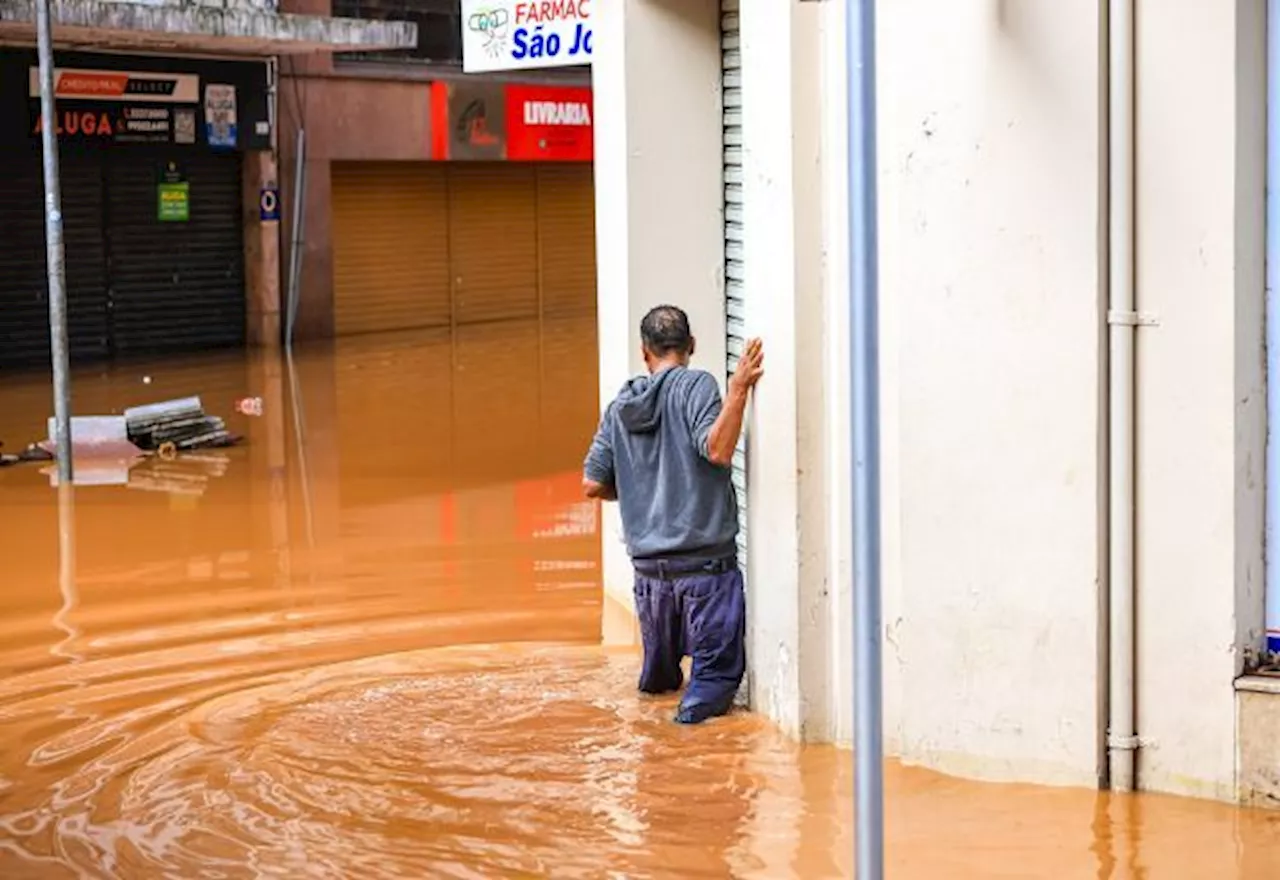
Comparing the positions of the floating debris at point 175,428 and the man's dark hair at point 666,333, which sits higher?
the man's dark hair at point 666,333

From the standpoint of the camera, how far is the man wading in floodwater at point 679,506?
7953mm

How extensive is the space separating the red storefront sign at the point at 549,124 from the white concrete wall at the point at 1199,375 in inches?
883

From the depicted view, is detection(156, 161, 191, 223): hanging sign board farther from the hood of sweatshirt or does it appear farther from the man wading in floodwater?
the hood of sweatshirt

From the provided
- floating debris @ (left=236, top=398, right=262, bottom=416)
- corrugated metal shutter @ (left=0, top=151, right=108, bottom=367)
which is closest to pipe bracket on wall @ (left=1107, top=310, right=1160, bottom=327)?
floating debris @ (left=236, top=398, right=262, bottom=416)

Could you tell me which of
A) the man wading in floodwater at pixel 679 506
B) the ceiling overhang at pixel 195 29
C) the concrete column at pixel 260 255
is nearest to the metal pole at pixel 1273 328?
the man wading in floodwater at pixel 679 506

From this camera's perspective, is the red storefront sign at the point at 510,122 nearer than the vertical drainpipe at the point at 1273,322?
No

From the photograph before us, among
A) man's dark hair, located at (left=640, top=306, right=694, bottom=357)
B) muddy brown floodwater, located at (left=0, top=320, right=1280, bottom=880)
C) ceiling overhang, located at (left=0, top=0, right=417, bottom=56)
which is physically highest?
ceiling overhang, located at (left=0, top=0, right=417, bottom=56)

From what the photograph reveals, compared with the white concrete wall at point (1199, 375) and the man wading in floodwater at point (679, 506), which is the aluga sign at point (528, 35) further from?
the white concrete wall at point (1199, 375)

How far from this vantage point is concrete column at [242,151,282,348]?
84.9 feet

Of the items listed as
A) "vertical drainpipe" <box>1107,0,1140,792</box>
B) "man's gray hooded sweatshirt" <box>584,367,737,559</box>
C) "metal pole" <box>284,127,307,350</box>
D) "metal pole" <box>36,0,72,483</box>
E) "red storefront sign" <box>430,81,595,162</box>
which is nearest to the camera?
"vertical drainpipe" <box>1107,0,1140,792</box>

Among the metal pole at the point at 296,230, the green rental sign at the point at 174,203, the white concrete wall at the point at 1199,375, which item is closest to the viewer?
the white concrete wall at the point at 1199,375

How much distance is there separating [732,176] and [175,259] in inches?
655

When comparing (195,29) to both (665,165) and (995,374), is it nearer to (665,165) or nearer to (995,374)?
(665,165)

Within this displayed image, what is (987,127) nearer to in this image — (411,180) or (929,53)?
(929,53)
